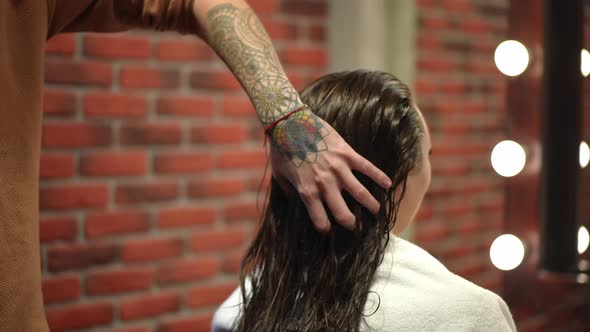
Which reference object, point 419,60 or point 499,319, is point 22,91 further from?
point 419,60

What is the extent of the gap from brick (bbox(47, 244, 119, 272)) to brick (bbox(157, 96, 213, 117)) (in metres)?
Answer: 0.41

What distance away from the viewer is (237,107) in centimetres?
214

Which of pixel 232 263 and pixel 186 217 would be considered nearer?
pixel 186 217

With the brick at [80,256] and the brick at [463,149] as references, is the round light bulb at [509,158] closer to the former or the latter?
the brick at [463,149]

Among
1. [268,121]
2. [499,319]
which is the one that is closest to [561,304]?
[499,319]

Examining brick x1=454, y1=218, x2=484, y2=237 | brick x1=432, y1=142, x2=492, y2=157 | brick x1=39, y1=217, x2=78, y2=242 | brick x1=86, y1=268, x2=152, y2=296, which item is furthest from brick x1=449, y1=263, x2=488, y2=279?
brick x1=39, y1=217, x2=78, y2=242

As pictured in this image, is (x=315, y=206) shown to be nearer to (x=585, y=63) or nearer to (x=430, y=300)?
(x=430, y=300)

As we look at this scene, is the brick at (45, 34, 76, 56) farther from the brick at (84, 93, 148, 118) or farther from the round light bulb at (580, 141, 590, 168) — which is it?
the round light bulb at (580, 141, 590, 168)

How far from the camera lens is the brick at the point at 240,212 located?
2.13 m

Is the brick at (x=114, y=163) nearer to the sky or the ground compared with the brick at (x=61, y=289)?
nearer to the sky

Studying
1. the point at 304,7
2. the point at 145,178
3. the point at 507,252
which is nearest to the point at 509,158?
the point at 507,252

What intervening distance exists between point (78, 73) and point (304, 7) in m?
0.82

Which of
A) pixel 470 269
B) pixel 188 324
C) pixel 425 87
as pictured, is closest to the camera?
pixel 188 324

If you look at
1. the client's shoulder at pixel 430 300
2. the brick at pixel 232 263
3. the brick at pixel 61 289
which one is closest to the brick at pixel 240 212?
the brick at pixel 232 263
